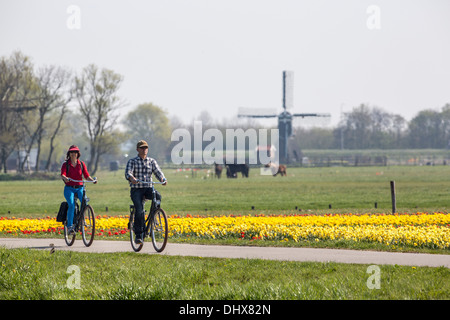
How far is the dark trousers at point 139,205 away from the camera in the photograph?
12.6m

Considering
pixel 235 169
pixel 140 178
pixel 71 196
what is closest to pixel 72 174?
pixel 71 196

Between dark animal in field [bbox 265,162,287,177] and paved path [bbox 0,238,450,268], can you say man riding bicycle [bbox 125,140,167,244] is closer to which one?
paved path [bbox 0,238,450,268]

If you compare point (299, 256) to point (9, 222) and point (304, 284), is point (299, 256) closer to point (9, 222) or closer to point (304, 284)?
point (304, 284)

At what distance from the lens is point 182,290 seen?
8.85 metres

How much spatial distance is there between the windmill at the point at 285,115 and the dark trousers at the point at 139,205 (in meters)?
81.6

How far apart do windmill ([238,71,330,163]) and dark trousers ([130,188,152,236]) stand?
81.6 m

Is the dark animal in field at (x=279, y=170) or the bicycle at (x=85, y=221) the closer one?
the bicycle at (x=85, y=221)

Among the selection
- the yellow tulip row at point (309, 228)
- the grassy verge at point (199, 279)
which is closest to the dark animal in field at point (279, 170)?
the yellow tulip row at point (309, 228)

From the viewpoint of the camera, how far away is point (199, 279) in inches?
387

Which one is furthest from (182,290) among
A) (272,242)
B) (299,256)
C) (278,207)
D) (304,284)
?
(278,207)

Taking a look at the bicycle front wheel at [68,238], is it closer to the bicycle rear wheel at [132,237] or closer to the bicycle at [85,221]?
the bicycle at [85,221]

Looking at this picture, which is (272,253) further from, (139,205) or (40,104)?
(40,104)

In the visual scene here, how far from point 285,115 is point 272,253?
8699cm

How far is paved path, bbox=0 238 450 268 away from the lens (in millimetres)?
11227
